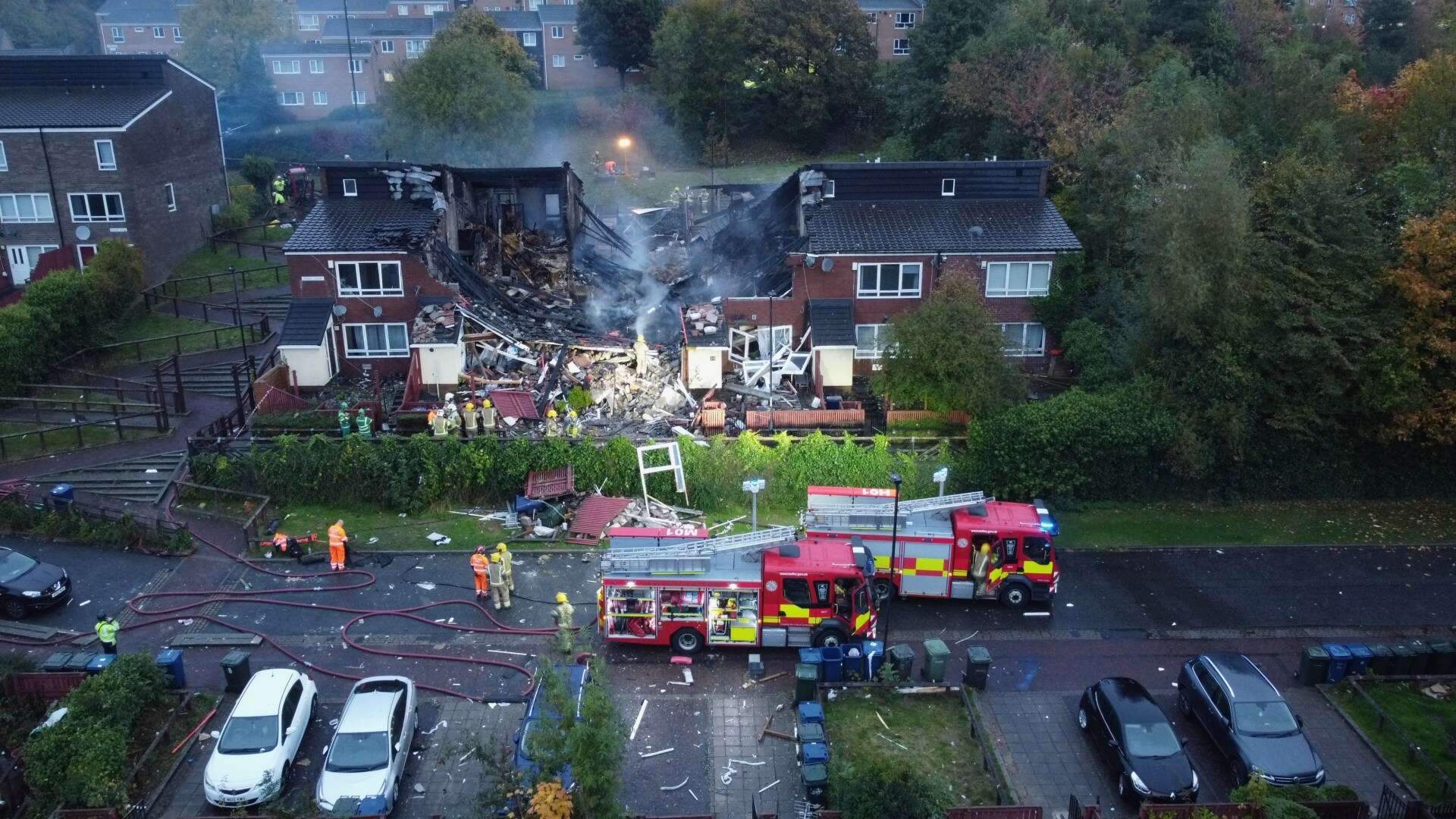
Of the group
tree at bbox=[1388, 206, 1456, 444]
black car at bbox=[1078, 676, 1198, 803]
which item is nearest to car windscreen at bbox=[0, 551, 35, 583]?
black car at bbox=[1078, 676, 1198, 803]

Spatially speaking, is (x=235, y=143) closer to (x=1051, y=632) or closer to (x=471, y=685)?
(x=471, y=685)

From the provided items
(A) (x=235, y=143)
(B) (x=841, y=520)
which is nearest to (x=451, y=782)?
(B) (x=841, y=520)

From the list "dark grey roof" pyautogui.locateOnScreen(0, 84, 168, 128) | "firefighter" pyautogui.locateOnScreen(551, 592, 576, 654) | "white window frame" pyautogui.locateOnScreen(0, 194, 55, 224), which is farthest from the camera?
"white window frame" pyautogui.locateOnScreen(0, 194, 55, 224)

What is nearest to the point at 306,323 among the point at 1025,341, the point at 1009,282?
the point at 1009,282

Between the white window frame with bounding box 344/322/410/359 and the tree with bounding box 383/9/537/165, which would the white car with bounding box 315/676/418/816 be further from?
the tree with bounding box 383/9/537/165

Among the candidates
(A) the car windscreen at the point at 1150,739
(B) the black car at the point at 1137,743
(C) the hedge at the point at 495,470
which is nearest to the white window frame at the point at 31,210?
(C) the hedge at the point at 495,470

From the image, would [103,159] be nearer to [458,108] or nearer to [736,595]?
[458,108]

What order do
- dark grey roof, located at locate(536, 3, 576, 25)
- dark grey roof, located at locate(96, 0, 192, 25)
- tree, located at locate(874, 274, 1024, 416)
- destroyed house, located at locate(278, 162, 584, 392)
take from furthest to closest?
1. dark grey roof, located at locate(96, 0, 192, 25)
2. dark grey roof, located at locate(536, 3, 576, 25)
3. destroyed house, located at locate(278, 162, 584, 392)
4. tree, located at locate(874, 274, 1024, 416)
